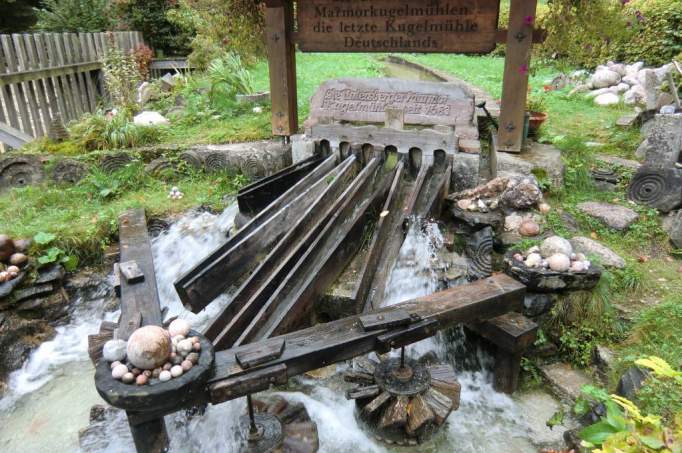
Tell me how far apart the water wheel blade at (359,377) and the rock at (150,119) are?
547 cm

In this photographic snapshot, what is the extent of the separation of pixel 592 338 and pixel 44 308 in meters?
5.02

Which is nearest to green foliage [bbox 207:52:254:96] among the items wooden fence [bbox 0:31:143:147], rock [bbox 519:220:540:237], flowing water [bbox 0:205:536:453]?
wooden fence [bbox 0:31:143:147]

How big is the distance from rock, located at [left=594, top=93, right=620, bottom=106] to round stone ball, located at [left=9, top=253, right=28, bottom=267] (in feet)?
30.6

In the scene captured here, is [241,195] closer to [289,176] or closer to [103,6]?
[289,176]

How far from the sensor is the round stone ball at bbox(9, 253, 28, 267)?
4504 millimetres

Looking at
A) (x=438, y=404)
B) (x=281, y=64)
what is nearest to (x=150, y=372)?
(x=438, y=404)

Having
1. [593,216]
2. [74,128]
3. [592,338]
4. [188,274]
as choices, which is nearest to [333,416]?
[188,274]

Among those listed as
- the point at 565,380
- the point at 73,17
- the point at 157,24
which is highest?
the point at 73,17

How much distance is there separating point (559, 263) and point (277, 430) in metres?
2.41

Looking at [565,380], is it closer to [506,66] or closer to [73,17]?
[506,66]

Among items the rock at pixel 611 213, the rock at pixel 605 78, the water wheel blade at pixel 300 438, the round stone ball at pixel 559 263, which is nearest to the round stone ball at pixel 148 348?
the water wheel blade at pixel 300 438

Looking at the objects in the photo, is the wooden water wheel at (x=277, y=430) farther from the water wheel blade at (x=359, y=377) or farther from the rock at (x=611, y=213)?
the rock at (x=611, y=213)

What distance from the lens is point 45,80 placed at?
26.3 feet

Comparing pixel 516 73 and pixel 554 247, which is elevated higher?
pixel 516 73
